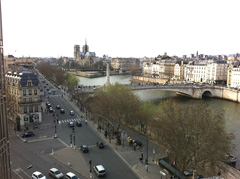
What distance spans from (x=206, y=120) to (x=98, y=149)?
972 centimetres

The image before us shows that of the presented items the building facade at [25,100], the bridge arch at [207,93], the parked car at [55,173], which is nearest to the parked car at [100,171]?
the parked car at [55,173]

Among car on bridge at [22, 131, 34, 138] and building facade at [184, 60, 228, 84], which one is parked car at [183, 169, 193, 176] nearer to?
car on bridge at [22, 131, 34, 138]

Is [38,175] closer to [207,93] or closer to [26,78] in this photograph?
[26,78]

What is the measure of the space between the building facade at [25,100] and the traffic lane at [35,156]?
6424 mm

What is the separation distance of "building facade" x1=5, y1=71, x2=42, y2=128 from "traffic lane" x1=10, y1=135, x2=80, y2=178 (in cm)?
642

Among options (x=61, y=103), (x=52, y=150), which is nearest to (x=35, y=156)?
(x=52, y=150)

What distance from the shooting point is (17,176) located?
16219mm

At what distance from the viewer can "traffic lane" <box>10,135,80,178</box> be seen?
17531mm

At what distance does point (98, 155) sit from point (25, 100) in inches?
578

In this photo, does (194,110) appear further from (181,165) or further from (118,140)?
(118,140)

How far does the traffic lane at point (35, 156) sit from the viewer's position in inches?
690

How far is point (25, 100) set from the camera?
30125 mm

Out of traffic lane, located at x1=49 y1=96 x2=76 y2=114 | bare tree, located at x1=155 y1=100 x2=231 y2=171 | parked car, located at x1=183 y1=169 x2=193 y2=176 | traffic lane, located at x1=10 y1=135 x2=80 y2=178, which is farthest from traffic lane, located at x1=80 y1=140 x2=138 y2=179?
traffic lane, located at x1=49 y1=96 x2=76 y2=114

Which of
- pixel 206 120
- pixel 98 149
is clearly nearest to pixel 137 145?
pixel 98 149
